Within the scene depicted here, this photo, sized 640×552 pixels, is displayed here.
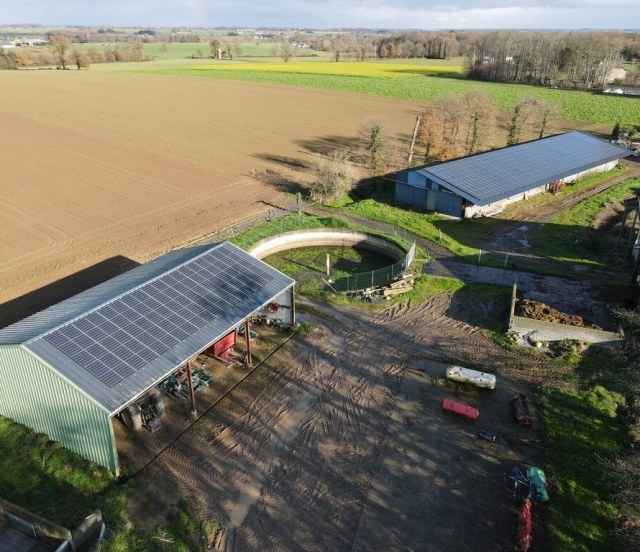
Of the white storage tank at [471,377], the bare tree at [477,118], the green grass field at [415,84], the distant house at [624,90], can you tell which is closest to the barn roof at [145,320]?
the white storage tank at [471,377]

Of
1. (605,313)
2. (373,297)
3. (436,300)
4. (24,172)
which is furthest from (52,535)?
(24,172)

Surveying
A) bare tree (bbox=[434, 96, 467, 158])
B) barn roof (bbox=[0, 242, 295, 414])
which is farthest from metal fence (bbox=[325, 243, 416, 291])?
bare tree (bbox=[434, 96, 467, 158])

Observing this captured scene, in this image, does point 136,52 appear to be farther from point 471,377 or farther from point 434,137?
point 471,377

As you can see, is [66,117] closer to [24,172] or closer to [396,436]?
[24,172]

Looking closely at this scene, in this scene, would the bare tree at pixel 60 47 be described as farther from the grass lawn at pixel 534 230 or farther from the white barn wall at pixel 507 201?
the white barn wall at pixel 507 201

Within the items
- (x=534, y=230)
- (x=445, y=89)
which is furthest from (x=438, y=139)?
(x=445, y=89)

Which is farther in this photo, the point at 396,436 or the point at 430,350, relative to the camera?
the point at 430,350
